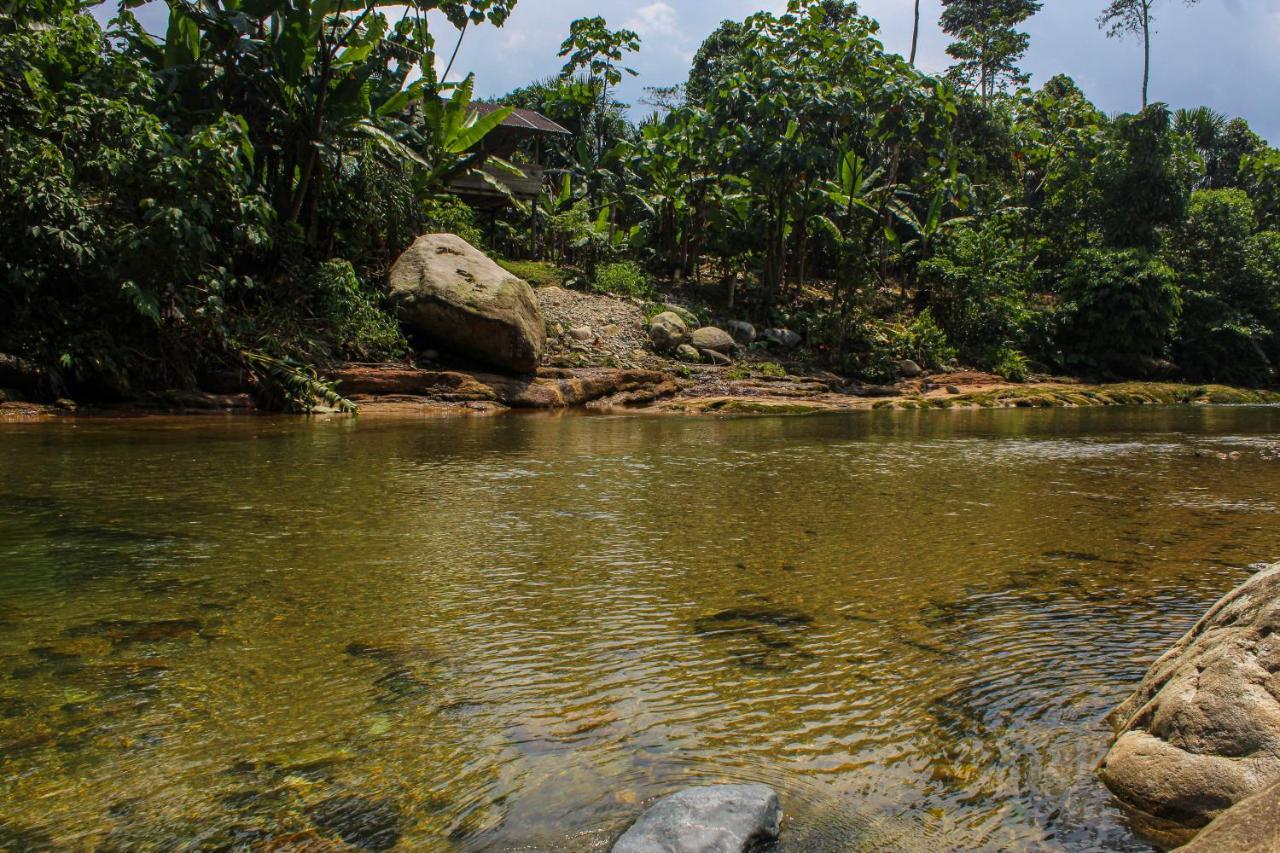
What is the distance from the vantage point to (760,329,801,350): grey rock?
869 inches

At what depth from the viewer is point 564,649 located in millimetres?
3018

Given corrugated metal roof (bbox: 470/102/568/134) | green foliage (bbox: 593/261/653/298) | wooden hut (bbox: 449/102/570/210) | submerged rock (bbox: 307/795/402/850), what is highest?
corrugated metal roof (bbox: 470/102/568/134)

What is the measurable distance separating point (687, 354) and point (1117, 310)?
13.7 meters

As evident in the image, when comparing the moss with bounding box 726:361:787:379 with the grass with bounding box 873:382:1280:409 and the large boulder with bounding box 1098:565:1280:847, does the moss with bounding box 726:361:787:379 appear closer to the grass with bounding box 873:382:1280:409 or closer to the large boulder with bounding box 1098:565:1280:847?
the grass with bounding box 873:382:1280:409

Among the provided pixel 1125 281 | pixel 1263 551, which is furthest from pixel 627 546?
pixel 1125 281

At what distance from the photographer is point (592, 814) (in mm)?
1987

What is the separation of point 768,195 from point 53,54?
54.1 ft

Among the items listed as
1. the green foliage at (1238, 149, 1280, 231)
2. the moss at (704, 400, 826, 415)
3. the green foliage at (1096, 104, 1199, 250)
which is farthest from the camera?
the green foliage at (1238, 149, 1280, 231)

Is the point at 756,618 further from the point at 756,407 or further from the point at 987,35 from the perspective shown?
the point at 987,35

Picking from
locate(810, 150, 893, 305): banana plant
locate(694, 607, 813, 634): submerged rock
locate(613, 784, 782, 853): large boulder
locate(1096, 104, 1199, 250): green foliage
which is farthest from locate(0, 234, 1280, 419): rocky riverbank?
locate(613, 784, 782, 853): large boulder

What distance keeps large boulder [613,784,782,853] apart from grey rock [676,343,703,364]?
1770 centimetres

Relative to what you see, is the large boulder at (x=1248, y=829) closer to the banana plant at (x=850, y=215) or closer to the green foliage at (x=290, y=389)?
the green foliage at (x=290, y=389)

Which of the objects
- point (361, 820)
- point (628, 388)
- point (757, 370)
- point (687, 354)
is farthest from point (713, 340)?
point (361, 820)

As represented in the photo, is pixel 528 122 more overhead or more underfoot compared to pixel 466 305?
more overhead
